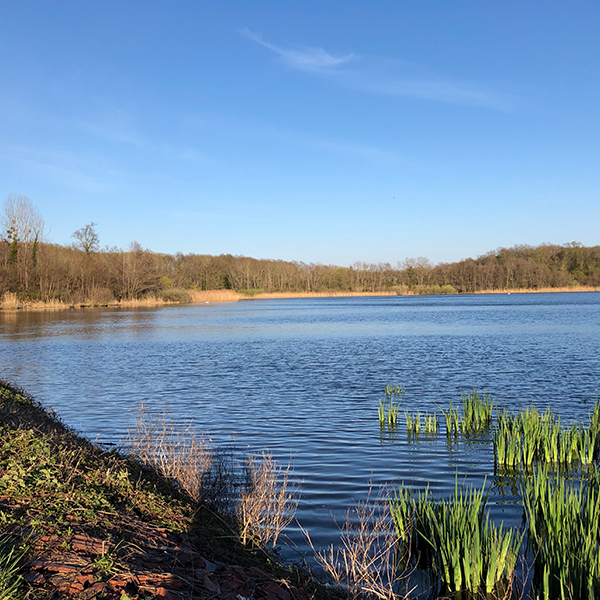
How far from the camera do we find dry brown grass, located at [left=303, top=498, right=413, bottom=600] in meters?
4.26

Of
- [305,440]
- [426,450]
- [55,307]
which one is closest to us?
[426,450]

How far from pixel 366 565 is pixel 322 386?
11507 millimetres

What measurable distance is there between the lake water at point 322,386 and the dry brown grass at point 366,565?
0.48 meters

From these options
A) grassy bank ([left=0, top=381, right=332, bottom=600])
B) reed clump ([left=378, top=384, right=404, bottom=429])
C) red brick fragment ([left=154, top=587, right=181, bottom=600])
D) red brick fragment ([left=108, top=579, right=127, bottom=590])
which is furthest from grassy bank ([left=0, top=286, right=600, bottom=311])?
red brick fragment ([left=154, top=587, right=181, bottom=600])

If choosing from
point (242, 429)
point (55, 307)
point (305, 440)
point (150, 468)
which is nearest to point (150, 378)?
point (242, 429)

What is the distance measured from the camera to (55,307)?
2346 inches

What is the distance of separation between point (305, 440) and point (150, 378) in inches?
368

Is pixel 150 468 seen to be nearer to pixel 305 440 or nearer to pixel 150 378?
pixel 305 440

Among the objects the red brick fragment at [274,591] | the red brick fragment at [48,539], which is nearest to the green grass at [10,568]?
the red brick fragment at [48,539]

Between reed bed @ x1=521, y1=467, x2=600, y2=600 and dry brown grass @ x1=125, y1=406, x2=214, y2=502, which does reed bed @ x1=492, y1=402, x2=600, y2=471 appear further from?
dry brown grass @ x1=125, y1=406, x2=214, y2=502

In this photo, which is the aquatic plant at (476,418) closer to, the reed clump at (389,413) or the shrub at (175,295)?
the reed clump at (389,413)

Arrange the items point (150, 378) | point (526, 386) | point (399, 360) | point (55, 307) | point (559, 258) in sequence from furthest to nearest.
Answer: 1. point (559, 258)
2. point (55, 307)
3. point (399, 360)
4. point (150, 378)
5. point (526, 386)

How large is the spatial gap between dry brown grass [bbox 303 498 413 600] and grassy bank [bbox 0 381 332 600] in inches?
11.9

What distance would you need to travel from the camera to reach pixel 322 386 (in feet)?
52.2
